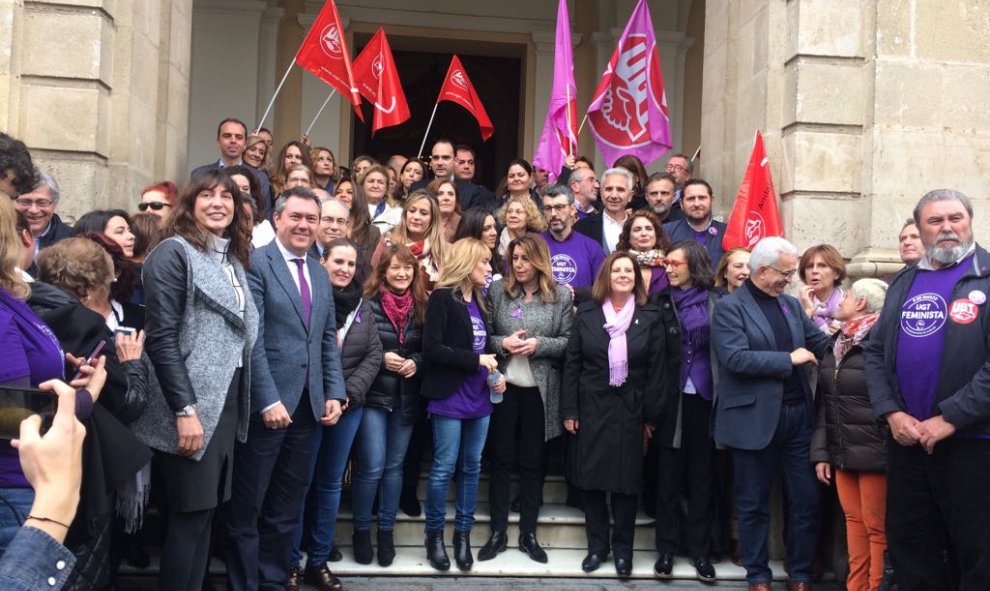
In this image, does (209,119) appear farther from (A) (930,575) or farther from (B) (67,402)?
(B) (67,402)

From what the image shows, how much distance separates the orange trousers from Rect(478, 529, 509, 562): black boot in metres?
1.98

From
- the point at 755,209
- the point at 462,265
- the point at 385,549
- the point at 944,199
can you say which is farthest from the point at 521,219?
the point at 944,199

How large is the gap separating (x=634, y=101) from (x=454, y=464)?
401 cm

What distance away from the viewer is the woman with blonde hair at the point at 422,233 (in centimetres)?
663

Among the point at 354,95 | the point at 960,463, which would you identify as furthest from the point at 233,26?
the point at 960,463

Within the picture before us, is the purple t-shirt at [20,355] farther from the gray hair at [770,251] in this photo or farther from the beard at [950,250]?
the gray hair at [770,251]

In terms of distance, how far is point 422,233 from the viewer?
673 centimetres

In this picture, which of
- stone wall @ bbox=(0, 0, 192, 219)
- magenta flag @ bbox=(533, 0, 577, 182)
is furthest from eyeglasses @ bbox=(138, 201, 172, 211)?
magenta flag @ bbox=(533, 0, 577, 182)

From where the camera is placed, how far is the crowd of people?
14.7ft

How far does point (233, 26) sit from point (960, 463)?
9.65 metres

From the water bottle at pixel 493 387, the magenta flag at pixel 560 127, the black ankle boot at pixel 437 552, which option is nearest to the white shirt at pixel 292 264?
the water bottle at pixel 493 387

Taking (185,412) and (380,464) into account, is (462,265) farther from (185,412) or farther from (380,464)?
(185,412)

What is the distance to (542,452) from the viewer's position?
6.26 m

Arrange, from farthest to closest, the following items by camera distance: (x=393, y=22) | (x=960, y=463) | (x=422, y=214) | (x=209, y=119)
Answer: (x=393, y=22)
(x=209, y=119)
(x=422, y=214)
(x=960, y=463)
